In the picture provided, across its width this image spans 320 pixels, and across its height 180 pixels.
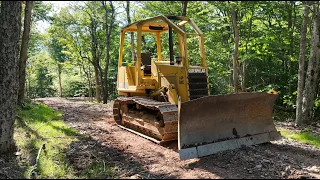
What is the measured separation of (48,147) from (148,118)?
2.38 m

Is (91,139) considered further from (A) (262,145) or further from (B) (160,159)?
(A) (262,145)

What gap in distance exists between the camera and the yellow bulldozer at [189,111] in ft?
18.4

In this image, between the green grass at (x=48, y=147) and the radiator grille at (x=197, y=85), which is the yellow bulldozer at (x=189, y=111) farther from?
the green grass at (x=48, y=147)

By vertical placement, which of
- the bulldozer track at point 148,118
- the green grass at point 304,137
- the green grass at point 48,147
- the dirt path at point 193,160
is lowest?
the green grass at point 304,137

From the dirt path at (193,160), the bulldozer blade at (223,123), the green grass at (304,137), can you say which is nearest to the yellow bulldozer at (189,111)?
the bulldozer blade at (223,123)

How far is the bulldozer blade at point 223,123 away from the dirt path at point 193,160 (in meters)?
0.21

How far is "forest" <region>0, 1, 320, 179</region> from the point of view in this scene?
17.5 ft

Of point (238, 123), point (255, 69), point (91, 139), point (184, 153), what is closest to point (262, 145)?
point (238, 123)

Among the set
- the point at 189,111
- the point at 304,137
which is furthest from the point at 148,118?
the point at 304,137

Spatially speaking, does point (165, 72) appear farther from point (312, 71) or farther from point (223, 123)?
point (312, 71)

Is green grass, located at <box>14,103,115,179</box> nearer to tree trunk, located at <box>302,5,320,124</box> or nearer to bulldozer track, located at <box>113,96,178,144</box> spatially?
bulldozer track, located at <box>113,96,178,144</box>

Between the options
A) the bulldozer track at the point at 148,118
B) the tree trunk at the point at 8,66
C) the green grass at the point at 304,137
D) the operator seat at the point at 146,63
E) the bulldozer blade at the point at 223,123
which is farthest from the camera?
the operator seat at the point at 146,63

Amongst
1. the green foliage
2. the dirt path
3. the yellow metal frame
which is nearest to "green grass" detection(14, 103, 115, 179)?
the dirt path

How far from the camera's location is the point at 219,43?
596 inches
